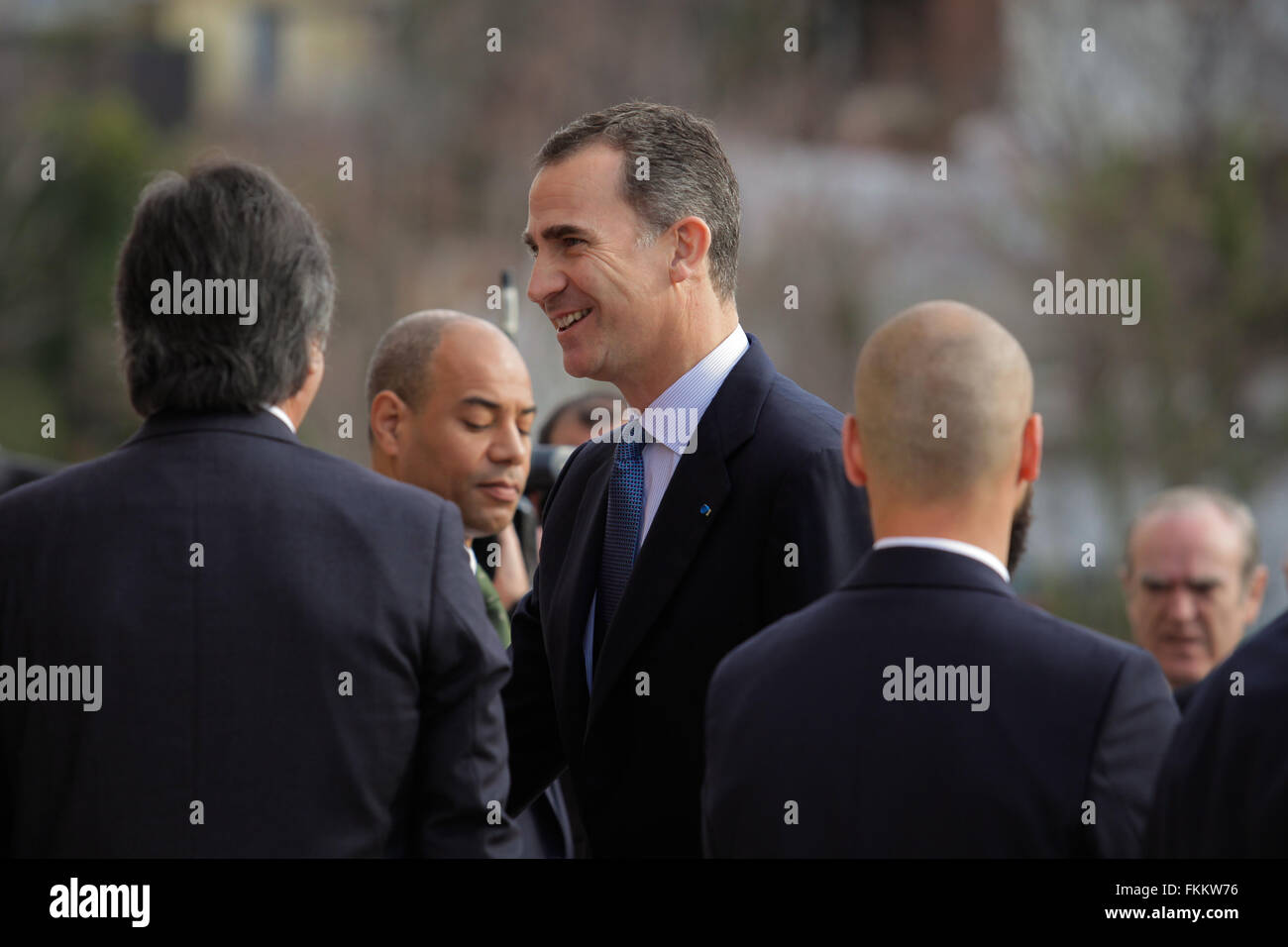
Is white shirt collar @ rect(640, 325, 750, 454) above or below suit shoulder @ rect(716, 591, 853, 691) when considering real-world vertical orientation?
above

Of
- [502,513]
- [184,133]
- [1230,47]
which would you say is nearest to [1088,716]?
[502,513]

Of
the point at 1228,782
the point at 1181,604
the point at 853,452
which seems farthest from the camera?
the point at 1181,604

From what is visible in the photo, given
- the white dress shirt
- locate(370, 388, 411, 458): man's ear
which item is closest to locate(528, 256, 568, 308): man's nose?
the white dress shirt

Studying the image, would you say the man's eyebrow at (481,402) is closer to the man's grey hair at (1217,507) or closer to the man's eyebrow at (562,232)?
the man's eyebrow at (562,232)

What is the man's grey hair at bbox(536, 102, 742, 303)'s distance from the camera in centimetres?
309

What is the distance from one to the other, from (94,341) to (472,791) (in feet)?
74.6

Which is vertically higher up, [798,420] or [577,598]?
[798,420]

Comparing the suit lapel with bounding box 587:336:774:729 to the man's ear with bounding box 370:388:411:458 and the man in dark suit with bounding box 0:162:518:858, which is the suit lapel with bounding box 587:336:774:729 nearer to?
the man in dark suit with bounding box 0:162:518:858

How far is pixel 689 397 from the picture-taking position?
3.04 meters

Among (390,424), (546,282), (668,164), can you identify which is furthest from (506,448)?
(668,164)

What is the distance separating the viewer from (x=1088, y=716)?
2.05 m

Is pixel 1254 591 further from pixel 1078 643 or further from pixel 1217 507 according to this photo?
pixel 1078 643

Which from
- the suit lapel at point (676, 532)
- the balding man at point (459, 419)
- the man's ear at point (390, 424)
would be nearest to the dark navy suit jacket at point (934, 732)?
the suit lapel at point (676, 532)

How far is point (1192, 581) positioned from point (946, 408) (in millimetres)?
3280
